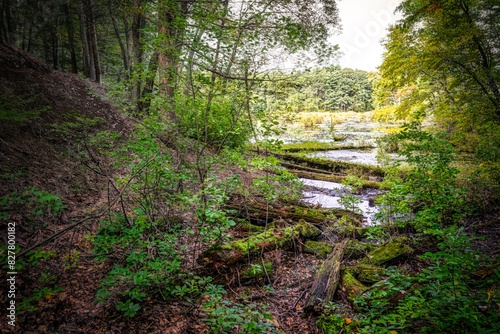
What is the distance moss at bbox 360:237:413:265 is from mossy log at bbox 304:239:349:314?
0.81m

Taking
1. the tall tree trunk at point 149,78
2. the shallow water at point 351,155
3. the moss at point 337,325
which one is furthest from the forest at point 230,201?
the shallow water at point 351,155

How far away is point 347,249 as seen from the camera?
4.71m

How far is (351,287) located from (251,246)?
1.80 meters

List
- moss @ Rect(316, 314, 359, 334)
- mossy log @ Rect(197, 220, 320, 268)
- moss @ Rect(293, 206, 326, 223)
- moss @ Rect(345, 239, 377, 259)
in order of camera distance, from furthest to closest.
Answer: moss @ Rect(293, 206, 326, 223) → moss @ Rect(345, 239, 377, 259) → mossy log @ Rect(197, 220, 320, 268) → moss @ Rect(316, 314, 359, 334)

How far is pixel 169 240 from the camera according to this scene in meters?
2.80

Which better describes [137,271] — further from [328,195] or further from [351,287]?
[328,195]

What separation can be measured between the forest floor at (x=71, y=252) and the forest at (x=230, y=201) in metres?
0.03

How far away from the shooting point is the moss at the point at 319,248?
471cm

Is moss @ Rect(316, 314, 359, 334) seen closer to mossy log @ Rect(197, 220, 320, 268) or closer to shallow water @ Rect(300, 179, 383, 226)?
mossy log @ Rect(197, 220, 320, 268)

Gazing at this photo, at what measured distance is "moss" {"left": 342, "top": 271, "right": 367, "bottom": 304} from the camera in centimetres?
311

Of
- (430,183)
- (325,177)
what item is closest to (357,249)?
(430,183)

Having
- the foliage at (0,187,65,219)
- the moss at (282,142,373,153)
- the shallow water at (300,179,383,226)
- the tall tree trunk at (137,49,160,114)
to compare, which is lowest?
the shallow water at (300,179,383,226)

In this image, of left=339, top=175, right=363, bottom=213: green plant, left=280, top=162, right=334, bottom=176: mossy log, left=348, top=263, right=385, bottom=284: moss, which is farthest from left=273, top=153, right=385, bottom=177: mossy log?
left=348, top=263, right=385, bottom=284: moss

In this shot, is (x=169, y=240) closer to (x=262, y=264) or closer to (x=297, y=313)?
Answer: (x=262, y=264)
